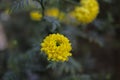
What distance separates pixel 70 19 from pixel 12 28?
0.93m

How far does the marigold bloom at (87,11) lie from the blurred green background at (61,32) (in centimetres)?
9

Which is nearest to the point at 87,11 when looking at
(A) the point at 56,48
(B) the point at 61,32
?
(B) the point at 61,32

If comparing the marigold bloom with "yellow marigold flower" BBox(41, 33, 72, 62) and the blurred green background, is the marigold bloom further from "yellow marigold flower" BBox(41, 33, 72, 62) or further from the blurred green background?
"yellow marigold flower" BBox(41, 33, 72, 62)

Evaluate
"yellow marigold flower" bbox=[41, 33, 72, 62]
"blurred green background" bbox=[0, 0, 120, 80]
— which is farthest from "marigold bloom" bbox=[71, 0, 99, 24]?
"yellow marigold flower" bbox=[41, 33, 72, 62]

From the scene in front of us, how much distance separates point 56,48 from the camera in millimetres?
2082

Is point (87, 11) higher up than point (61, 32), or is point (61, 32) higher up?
point (87, 11)

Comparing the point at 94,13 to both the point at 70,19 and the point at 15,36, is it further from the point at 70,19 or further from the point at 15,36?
the point at 15,36

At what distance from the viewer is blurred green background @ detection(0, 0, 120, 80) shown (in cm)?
271

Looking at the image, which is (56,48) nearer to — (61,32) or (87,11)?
(61,32)

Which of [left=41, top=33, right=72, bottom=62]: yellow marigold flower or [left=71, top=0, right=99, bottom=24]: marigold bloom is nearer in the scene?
[left=41, top=33, right=72, bottom=62]: yellow marigold flower

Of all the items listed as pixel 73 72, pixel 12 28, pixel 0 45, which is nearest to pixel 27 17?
pixel 12 28

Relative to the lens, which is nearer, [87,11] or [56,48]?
[56,48]

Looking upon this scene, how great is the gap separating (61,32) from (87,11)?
375mm

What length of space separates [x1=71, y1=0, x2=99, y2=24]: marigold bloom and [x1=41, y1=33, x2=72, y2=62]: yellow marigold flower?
0.72 m
